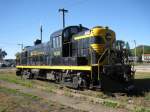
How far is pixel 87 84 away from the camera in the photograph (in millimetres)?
15891

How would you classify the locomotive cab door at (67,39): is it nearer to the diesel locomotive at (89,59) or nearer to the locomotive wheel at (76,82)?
the diesel locomotive at (89,59)

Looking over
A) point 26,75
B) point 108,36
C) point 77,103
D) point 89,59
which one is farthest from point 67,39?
point 26,75

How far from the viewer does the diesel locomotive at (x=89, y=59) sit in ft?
49.5

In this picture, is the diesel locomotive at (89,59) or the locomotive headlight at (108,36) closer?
the diesel locomotive at (89,59)

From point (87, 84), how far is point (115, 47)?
2.67 metres

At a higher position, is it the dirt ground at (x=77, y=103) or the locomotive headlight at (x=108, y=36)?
the locomotive headlight at (x=108, y=36)

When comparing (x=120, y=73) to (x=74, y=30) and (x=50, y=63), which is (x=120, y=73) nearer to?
(x=74, y=30)

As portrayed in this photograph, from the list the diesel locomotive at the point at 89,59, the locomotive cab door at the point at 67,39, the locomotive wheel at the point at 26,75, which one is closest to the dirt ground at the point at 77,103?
the diesel locomotive at the point at 89,59

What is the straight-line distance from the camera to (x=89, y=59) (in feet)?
52.2

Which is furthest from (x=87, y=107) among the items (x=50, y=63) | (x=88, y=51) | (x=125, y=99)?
(x=50, y=63)

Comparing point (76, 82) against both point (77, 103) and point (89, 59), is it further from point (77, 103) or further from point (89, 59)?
point (77, 103)

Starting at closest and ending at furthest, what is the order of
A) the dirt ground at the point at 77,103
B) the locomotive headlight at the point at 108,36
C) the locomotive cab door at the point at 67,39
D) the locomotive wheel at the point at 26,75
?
1. the dirt ground at the point at 77,103
2. the locomotive headlight at the point at 108,36
3. the locomotive cab door at the point at 67,39
4. the locomotive wheel at the point at 26,75

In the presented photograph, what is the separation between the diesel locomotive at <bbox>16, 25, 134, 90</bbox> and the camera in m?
15.1

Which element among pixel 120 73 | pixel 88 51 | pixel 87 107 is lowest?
pixel 87 107
